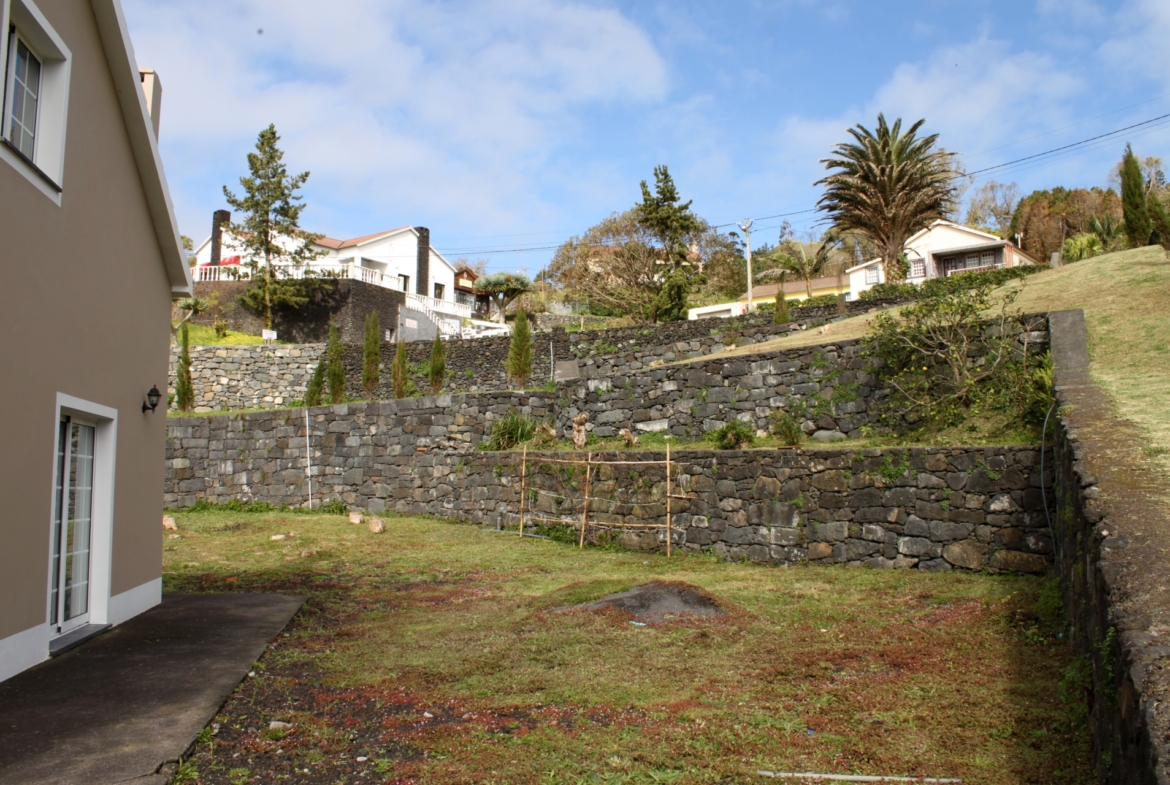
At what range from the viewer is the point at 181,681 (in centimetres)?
552

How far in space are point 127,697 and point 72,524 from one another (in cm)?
213

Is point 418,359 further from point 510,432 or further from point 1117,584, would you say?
point 1117,584

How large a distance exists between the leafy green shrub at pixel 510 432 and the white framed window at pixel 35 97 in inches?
429

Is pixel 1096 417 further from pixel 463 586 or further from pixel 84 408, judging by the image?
pixel 84 408

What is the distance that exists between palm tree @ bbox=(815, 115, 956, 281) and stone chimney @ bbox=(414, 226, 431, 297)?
20737mm

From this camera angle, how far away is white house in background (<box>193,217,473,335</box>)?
3344 centimetres

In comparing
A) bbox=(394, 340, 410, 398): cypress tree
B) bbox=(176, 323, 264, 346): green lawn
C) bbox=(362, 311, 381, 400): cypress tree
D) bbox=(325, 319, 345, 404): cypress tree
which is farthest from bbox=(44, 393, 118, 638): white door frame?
bbox=(176, 323, 264, 346): green lawn

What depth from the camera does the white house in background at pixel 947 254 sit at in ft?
112

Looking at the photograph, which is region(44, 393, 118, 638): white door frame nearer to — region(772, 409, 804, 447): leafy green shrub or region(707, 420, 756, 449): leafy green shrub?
region(707, 420, 756, 449): leafy green shrub

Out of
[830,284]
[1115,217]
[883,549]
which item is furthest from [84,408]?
[1115,217]

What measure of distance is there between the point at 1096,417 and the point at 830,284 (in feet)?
132

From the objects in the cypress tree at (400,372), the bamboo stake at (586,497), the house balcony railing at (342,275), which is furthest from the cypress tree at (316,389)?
the bamboo stake at (586,497)

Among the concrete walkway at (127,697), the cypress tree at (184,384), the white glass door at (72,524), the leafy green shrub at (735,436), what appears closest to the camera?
the concrete walkway at (127,697)

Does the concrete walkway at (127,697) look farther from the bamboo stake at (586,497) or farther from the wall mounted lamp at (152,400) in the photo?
the bamboo stake at (586,497)
